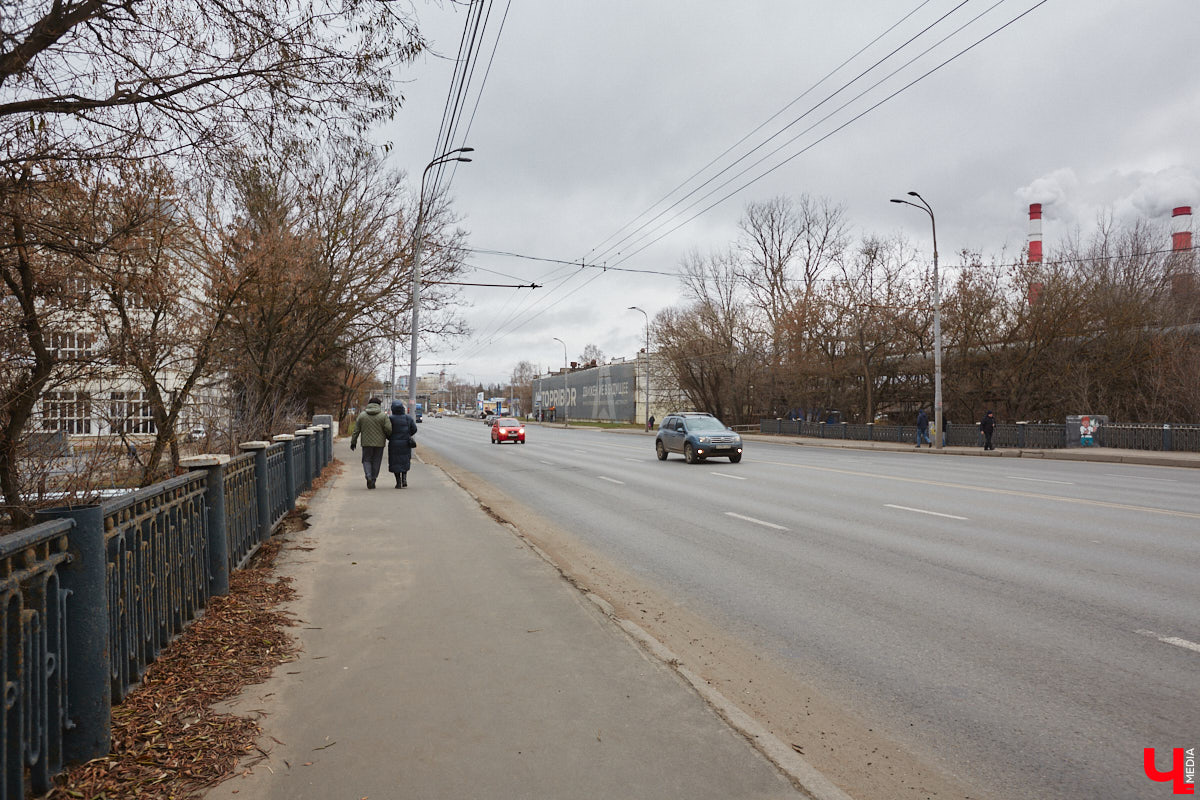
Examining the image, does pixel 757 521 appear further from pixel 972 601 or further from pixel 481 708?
pixel 481 708

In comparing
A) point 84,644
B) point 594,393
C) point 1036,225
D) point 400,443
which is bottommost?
point 84,644

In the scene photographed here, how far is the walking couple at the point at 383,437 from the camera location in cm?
1495

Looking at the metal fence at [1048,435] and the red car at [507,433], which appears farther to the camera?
the red car at [507,433]

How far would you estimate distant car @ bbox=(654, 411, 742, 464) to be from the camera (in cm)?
2225

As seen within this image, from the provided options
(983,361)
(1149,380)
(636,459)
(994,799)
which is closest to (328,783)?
(994,799)

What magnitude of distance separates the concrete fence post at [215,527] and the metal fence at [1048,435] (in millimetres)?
30416

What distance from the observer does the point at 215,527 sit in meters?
Result: 5.74

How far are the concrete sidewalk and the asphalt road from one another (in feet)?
4.02

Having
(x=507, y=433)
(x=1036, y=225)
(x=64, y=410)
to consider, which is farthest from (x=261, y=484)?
(x=1036, y=225)

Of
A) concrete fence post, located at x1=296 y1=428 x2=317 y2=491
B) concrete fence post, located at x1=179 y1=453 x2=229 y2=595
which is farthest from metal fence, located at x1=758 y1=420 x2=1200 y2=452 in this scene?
concrete fence post, located at x1=179 y1=453 x2=229 y2=595

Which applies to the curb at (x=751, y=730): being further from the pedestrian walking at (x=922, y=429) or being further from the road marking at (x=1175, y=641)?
the pedestrian walking at (x=922, y=429)

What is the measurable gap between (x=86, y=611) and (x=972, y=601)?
6.43 m

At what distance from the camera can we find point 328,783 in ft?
10.1

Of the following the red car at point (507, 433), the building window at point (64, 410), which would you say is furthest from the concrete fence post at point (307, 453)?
the red car at point (507, 433)
